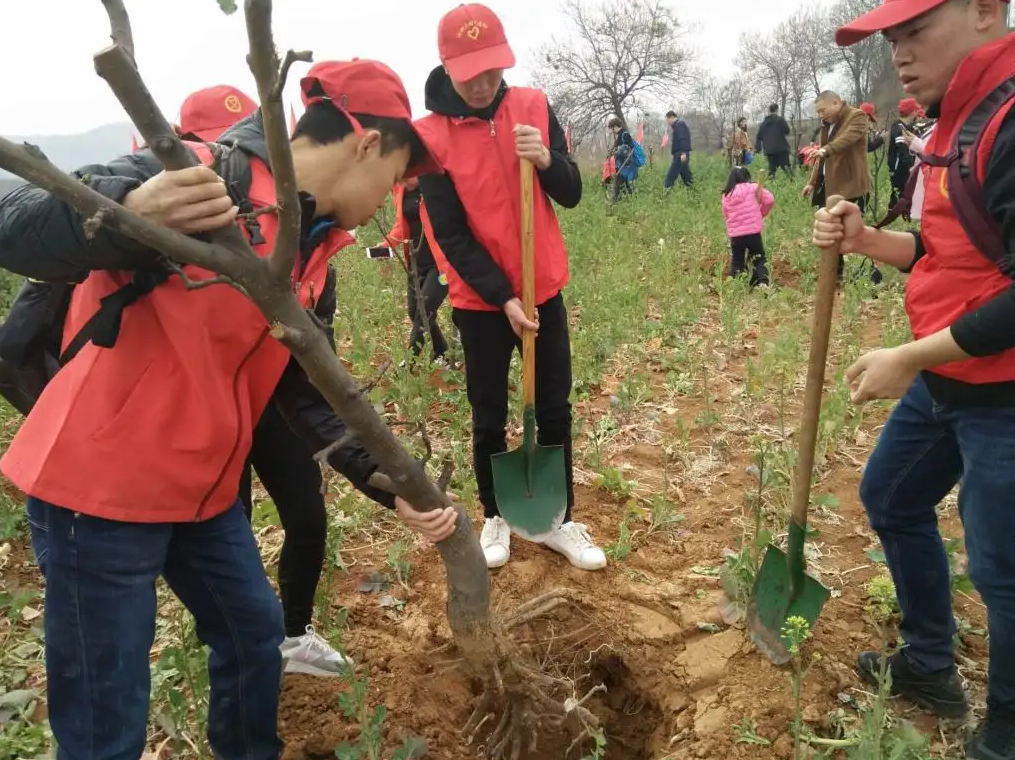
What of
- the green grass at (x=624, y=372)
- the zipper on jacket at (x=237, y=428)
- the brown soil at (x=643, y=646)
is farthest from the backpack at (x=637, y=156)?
the zipper on jacket at (x=237, y=428)

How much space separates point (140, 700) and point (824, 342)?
6.19 feet

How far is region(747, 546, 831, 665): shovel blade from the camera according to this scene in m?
2.15

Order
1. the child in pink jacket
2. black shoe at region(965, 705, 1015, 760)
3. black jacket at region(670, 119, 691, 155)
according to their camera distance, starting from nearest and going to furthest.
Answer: black shoe at region(965, 705, 1015, 760) → the child in pink jacket → black jacket at region(670, 119, 691, 155)

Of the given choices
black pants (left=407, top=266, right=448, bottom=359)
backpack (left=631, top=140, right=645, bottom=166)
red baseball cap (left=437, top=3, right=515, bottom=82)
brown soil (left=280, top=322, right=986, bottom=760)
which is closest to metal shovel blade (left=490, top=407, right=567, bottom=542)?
brown soil (left=280, top=322, right=986, bottom=760)

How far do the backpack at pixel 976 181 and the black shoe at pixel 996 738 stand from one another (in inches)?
44.5

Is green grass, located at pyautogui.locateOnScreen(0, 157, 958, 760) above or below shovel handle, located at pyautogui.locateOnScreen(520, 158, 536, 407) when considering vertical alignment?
below

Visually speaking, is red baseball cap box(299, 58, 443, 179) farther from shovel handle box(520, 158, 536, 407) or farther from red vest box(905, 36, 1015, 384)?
red vest box(905, 36, 1015, 384)

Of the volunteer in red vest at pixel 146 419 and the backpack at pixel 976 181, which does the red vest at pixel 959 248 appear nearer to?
the backpack at pixel 976 181

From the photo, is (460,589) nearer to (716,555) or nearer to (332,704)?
(332,704)

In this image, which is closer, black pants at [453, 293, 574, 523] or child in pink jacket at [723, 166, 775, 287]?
black pants at [453, 293, 574, 523]

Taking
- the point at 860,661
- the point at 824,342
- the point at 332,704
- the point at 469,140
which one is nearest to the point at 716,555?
the point at 860,661

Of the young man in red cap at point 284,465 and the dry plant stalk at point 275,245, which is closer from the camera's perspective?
the dry plant stalk at point 275,245

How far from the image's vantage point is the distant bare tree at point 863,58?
3053cm

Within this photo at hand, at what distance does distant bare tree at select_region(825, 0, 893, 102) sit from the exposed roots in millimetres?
33562
